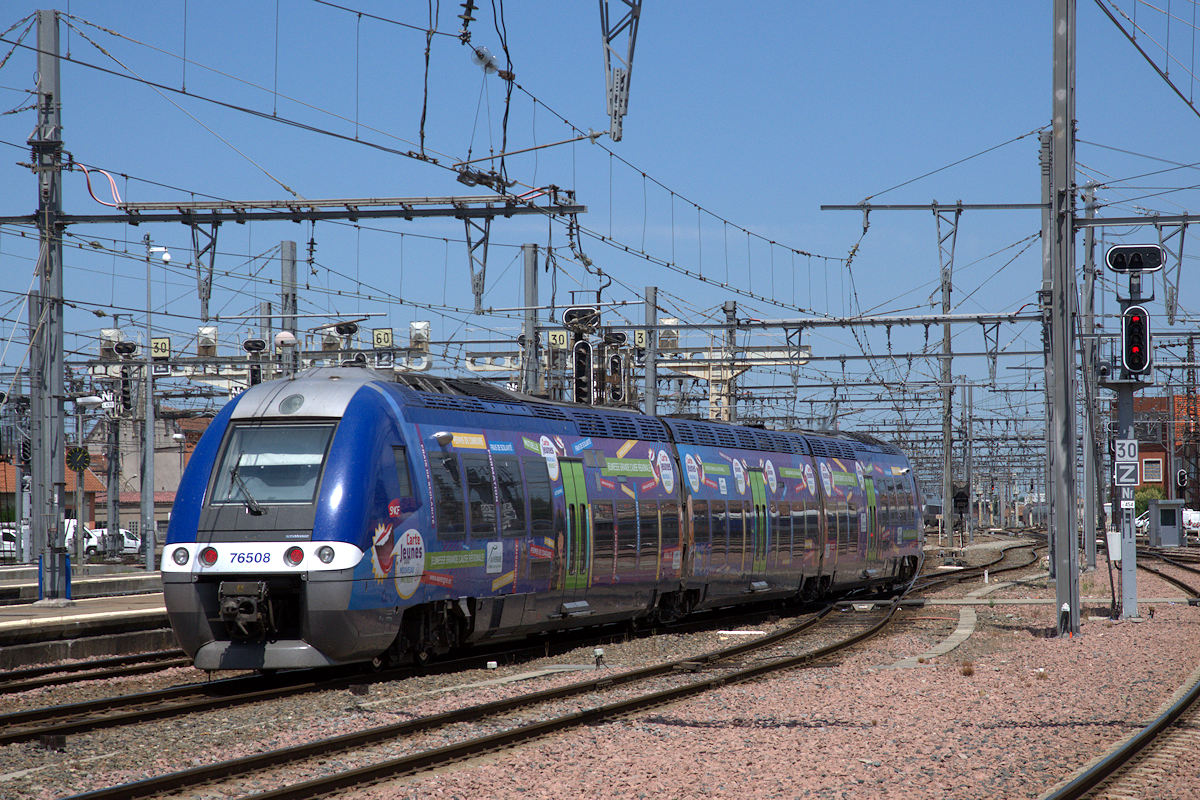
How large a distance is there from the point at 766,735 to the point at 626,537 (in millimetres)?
8008

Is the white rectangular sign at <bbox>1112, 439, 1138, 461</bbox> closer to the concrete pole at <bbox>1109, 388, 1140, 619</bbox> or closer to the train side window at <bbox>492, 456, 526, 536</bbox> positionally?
the concrete pole at <bbox>1109, 388, 1140, 619</bbox>

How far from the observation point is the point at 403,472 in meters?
14.1

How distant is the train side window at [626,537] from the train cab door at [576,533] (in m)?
0.87

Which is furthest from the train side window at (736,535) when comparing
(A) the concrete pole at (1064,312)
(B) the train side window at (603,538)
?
(A) the concrete pole at (1064,312)

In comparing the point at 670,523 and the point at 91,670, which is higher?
the point at 670,523

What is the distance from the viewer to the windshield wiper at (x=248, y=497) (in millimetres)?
13305

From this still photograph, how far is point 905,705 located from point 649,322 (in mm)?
24744

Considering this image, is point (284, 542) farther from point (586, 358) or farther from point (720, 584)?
point (586, 358)

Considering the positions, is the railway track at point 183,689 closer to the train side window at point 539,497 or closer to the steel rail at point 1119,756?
the train side window at point 539,497

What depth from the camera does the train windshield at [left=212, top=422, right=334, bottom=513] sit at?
13414 mm

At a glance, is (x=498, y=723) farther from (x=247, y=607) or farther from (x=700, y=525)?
(x=700, y=525)

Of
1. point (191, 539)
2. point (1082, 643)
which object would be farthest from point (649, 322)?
point (191, 539)

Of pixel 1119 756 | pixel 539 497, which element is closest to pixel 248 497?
pixel 539 497

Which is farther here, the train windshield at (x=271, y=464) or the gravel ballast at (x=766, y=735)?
the train windshield at (x=271, y=464)
